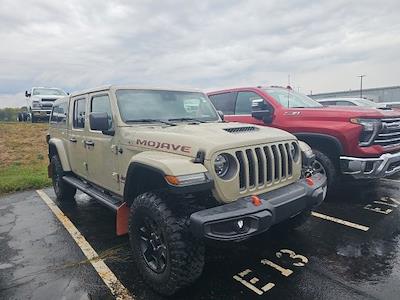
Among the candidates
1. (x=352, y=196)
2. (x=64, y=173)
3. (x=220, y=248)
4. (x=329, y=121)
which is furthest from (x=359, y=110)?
(x=64, y=173)

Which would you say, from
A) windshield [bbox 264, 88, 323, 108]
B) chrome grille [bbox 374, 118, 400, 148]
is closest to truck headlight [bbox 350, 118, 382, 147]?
chrome grille [bbox 374, 118, 400, 148]

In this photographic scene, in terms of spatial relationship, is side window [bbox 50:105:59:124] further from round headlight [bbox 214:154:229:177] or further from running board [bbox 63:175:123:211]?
round headlight [bbox 214:154:229:177]

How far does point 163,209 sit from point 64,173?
3577 millimetres

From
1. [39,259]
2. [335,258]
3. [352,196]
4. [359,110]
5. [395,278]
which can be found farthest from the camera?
[352,196]

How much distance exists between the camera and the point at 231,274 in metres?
3.41

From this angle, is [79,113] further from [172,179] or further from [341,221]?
[341,221]

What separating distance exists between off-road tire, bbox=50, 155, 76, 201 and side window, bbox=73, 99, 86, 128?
3.66ft

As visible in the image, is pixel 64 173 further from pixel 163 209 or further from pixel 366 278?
pixel 366 278

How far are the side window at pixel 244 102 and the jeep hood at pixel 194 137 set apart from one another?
305 cm

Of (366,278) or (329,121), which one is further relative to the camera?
(329,121)

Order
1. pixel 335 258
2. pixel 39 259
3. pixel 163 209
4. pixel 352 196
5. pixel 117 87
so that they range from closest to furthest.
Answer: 1. pixel 163 209
2. pixel 335 258
3. pixel 39 259
4. pixel 117 87
5. pixel 352 196

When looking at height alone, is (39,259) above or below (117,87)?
below

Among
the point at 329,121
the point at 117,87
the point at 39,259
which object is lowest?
the point at 39,259

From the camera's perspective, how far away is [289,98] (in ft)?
21.6
